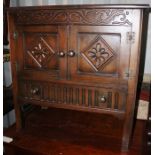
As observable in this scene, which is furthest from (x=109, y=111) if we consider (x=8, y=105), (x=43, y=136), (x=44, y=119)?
(x=8, y=105)

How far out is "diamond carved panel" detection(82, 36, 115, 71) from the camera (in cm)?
98

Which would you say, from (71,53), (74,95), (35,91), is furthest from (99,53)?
(35,91)

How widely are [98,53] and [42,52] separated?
308 millimetres

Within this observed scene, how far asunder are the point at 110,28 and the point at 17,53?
21.3 inches

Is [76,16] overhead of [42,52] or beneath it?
overhead

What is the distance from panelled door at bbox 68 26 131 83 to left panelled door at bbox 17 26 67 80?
0.06m

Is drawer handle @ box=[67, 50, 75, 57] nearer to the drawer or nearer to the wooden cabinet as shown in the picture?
the wooden cabinet

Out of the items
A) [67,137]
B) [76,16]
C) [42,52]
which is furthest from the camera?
[67,137]

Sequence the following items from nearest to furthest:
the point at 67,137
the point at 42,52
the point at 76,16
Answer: the point at 76,16 < the point at 42,52 < the point at 67,137

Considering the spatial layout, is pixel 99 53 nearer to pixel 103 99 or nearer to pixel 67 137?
pixel 103 99

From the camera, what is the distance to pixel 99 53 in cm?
100

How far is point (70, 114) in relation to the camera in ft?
4.89

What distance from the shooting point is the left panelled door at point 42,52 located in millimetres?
1050

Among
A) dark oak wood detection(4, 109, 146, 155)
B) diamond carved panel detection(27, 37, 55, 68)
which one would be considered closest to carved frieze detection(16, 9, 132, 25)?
diamond carved panel detection(27, 37, 55, 68)
